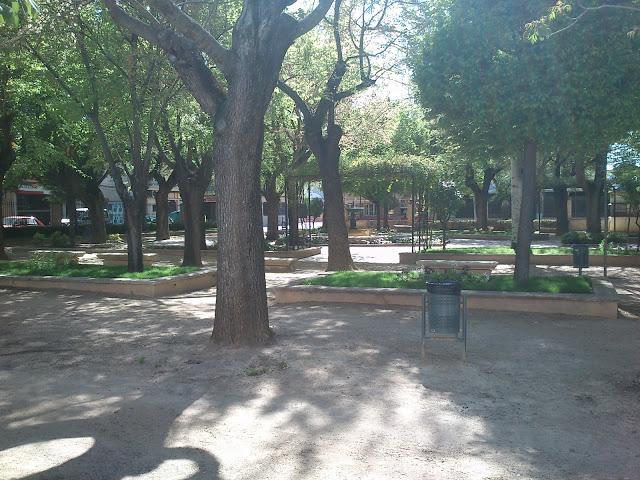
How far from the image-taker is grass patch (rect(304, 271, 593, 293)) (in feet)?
32.6

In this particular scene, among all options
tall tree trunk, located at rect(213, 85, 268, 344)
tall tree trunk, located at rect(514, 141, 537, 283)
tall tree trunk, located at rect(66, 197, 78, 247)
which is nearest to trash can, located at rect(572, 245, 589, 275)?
tall tree trunk, located at rect(514, 141, 537, 283)

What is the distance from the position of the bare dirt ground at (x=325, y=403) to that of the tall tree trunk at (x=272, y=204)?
1520cm

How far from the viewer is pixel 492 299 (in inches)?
384

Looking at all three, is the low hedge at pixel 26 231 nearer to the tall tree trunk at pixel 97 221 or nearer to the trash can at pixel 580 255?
the tall tree trunk at pixel 97 221

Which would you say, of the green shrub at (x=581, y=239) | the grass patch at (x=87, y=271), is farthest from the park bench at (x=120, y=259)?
the green shrub at (x=581, y=239)

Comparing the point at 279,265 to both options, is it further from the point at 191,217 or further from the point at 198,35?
the point at 198,35

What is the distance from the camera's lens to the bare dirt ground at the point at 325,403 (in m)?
4.09

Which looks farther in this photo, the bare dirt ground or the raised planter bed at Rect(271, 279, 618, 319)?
the raised planter bed at Rect(271, 279, 618, 319)

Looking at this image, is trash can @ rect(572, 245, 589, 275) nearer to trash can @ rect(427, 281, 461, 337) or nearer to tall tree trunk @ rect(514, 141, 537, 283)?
tall tree trunk @ rect(514, 141, 537, 283)

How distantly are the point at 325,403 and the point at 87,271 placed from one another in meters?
10.3

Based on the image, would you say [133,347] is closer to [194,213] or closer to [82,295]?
[82,295]

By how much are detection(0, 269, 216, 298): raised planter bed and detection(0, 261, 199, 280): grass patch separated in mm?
362

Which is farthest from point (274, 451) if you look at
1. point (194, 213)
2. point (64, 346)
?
point (194, 213)

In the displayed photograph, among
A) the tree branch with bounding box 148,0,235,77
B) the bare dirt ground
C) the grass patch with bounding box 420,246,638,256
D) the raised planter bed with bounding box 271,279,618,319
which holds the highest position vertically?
the tree branch with bounding box 148,0,235,77
